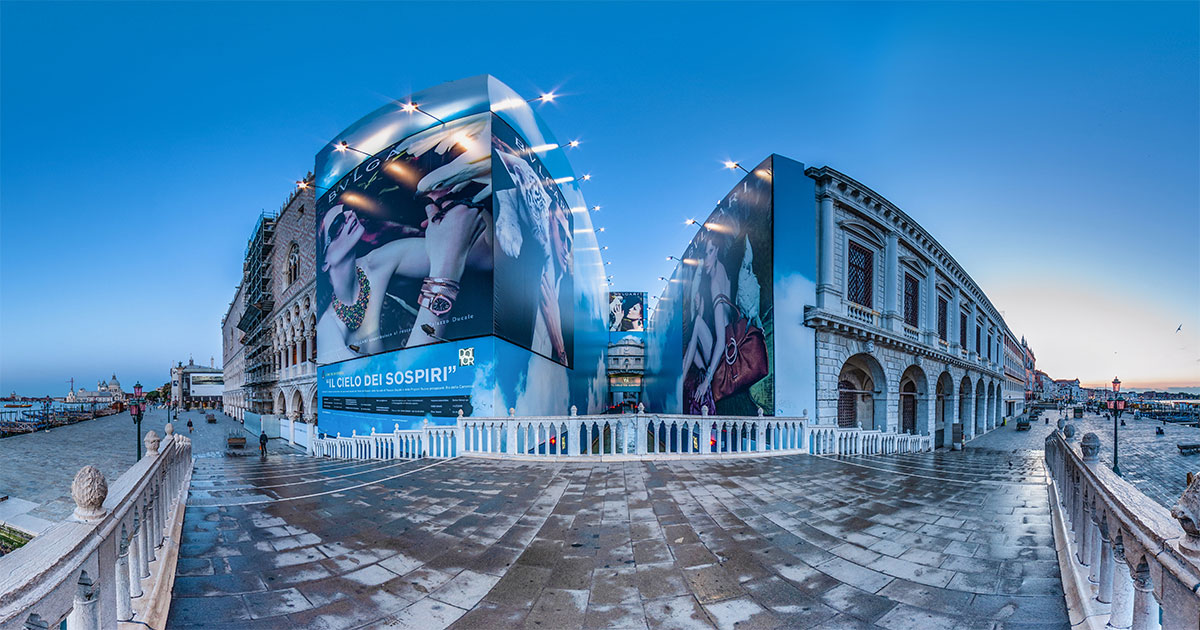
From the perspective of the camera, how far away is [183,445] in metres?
6.20

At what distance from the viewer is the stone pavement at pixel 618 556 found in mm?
3068

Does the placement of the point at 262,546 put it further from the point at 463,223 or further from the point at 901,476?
the point at 463,223

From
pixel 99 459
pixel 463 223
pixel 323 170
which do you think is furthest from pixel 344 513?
pixel 323 170

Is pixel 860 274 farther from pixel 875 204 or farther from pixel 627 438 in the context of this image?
pixel 627 438

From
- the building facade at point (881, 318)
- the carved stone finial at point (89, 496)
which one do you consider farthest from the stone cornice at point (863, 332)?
the carved stone finial at point (89, 496)

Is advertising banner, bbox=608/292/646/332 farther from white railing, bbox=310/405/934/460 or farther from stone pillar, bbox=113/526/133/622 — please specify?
stone pillar, bbox=113/526/133/622

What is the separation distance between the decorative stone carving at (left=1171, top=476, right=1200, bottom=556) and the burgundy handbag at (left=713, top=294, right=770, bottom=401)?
38.1 ft

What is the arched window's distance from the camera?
27.5 metres

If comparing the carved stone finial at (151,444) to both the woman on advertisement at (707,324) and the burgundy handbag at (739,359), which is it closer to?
the burgundy handbag at (739,359)

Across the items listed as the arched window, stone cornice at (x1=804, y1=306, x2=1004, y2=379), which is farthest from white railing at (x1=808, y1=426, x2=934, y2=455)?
the arched window

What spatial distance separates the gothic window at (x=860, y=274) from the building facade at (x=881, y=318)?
37 millimetres

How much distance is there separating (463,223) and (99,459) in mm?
14682

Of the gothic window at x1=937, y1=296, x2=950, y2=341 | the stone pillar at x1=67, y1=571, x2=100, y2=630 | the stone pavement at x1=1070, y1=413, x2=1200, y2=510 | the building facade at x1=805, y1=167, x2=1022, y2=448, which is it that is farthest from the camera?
the gothic window at x1=937, y1=296, x2=950, y2=341

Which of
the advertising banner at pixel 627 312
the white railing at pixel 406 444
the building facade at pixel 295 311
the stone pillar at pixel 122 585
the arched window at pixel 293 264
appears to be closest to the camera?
the stone pillar at pixel 122 585
